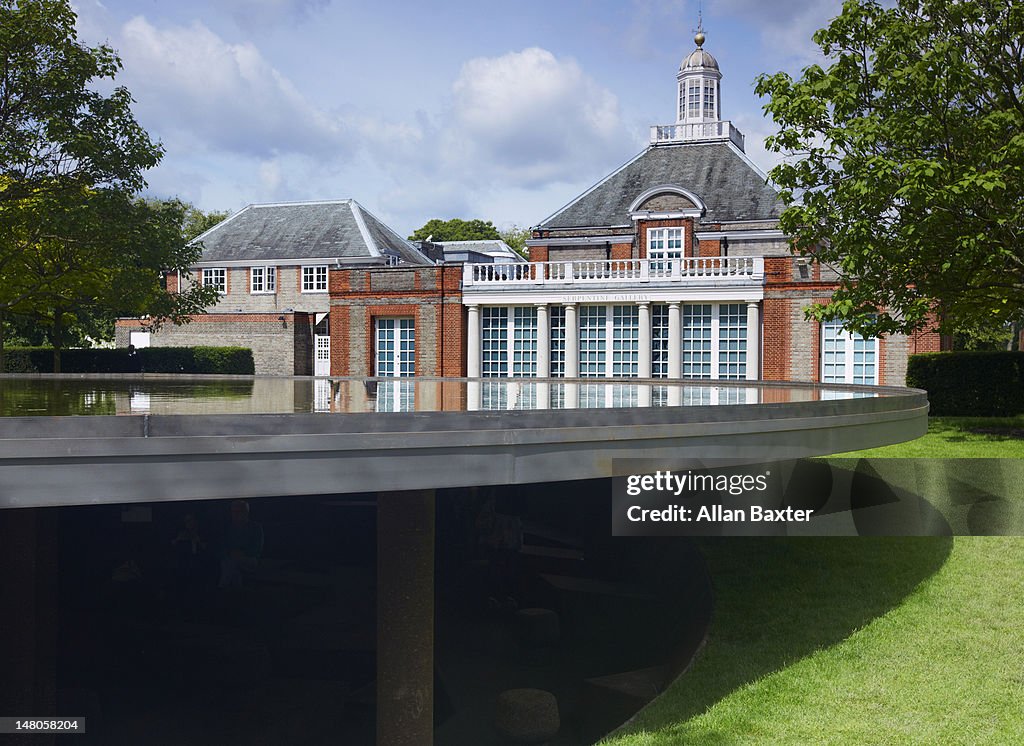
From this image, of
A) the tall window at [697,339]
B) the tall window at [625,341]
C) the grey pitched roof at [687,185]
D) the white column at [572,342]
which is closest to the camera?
the tall window at [697,339]

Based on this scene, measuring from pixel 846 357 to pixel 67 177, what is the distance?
24.2 metres

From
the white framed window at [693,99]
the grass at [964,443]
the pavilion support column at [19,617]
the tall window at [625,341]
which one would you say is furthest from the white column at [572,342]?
the pavilion support column at [19,617]

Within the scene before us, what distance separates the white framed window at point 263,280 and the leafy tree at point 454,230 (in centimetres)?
3049

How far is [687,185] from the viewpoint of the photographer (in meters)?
40.3

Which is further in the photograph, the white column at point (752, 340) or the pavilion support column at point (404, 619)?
the white column at point (752, 340)

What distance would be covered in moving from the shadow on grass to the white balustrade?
19658 mm

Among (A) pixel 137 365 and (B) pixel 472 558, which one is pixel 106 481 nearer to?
(B) pixel 472 558

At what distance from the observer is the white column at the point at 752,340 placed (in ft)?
103

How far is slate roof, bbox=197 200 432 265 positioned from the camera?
51219mm

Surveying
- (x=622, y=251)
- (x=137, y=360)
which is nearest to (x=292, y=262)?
(x=137, y=360)

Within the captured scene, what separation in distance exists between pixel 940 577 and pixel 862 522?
7.08 ft

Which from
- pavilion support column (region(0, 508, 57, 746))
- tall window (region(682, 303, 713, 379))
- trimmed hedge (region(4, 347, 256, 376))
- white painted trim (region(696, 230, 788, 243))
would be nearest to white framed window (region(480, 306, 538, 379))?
tall window (region(682, 303, 713, 379))

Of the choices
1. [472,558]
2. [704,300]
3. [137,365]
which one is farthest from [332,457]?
[137,365]

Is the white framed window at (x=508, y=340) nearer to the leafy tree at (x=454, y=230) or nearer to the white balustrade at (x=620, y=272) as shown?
the white balustrade at (x=620, y=272)
